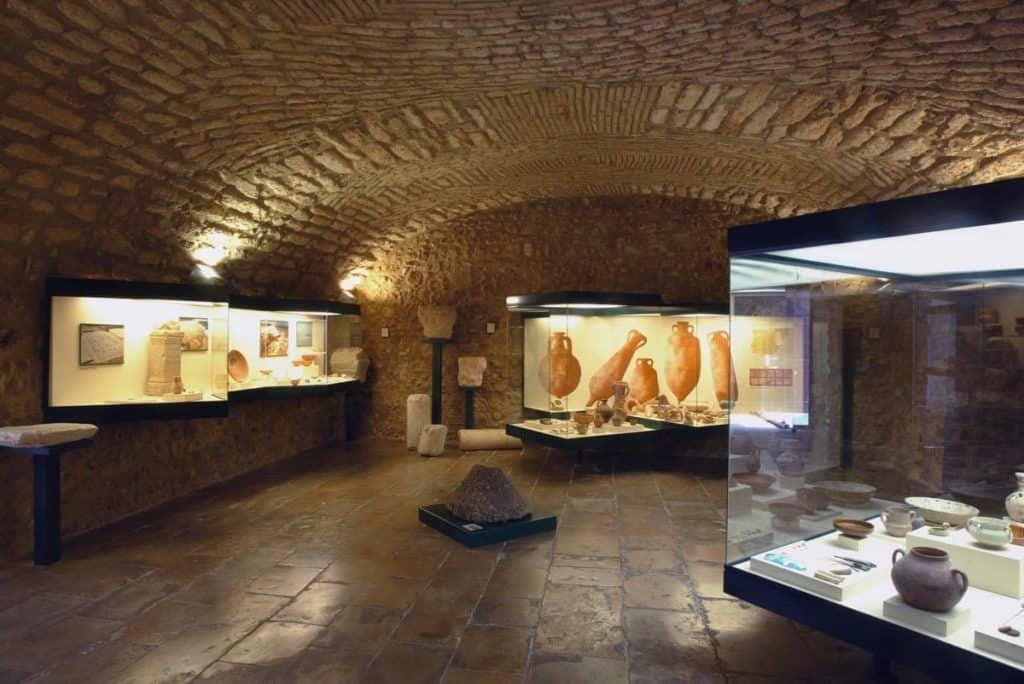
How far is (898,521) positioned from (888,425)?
202 cm

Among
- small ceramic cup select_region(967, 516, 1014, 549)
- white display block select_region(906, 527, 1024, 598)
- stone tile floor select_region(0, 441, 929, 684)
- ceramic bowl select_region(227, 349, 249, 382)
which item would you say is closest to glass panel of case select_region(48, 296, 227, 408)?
ceramic bowl select_region(227, 349, 249, 382)

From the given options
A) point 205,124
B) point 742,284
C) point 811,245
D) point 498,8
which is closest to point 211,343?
point 205,124

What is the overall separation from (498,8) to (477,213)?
5597 millimetres

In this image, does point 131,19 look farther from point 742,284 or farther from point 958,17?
point 958,17

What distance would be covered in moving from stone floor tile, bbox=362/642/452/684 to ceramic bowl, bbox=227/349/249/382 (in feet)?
15.3

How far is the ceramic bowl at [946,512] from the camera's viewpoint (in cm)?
333

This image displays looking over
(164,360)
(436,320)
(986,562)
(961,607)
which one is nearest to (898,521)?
(986,562)

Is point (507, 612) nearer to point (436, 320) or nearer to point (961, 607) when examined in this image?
point (961, 607)

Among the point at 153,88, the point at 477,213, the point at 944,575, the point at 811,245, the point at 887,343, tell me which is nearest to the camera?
the point at 944,575

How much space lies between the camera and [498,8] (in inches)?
142

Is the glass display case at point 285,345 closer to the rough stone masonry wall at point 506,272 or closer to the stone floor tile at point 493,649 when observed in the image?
the rough stone masonry wall at point 506,272

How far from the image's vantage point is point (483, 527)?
15.6ft

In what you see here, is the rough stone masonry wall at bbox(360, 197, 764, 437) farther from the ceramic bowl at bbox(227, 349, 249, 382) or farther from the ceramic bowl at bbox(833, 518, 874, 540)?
the ceramic bowl at bbox(833, 518, 874, 540)

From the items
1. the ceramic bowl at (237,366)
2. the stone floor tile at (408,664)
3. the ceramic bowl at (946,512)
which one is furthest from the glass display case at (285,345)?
the ceramic bowl at (946,512)
